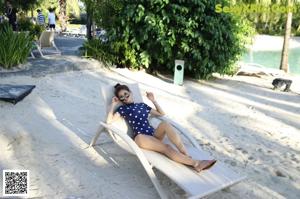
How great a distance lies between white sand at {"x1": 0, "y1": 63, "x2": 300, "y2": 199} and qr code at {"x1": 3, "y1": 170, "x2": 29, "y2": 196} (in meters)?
0.09

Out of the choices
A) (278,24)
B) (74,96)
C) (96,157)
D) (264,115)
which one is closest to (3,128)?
(96,157)

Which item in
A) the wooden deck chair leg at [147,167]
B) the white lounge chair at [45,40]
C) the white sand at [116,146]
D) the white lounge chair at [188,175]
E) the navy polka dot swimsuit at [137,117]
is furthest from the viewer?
the white lounge chair at [45,40]

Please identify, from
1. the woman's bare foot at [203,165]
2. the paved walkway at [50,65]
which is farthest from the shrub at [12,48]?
the woman's bare foot at [203,165]

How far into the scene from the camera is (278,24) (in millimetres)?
50062

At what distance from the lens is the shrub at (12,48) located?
8758 millimetres

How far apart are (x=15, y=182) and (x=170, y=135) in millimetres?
1609

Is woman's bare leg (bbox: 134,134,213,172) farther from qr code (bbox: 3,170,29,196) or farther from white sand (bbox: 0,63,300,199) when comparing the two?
qr code (bbox: 3,170,29,196)

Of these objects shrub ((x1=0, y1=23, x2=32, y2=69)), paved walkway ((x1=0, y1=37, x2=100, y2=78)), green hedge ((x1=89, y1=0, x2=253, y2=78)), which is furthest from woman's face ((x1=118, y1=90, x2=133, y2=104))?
green hedge ((x1=89, y1=0, x2=253, y2=78))

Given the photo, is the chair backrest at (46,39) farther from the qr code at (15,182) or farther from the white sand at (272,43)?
the white sand at (272,43)

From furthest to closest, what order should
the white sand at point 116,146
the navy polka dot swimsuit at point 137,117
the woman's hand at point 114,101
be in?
the woman's hand at point 114,101 < the navy polka dot swimsuit at point 137,117 < the white sand at point 116,146

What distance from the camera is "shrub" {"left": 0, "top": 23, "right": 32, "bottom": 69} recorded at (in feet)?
28.7

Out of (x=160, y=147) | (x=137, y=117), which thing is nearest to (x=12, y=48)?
(x=137, y=117)

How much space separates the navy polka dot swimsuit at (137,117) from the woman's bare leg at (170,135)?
109mm

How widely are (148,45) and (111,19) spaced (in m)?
1.23
